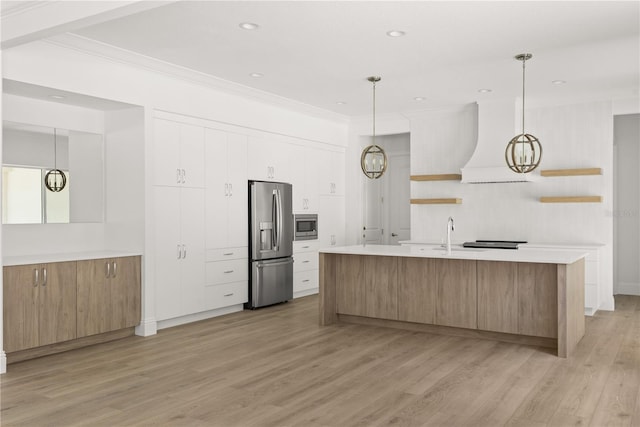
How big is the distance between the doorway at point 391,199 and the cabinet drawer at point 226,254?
2893 mm

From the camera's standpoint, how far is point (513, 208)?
23.6 feet

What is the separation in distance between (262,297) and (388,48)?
3.40 metres

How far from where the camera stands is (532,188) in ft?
23.3

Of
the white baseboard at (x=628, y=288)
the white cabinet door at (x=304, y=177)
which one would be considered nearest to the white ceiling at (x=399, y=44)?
the white cabinet door at (x=304, y=177)

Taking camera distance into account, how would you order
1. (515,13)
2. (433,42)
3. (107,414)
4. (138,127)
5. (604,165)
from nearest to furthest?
(107,414) → (515,13) → (433,42) → (138,127) → (604,165)

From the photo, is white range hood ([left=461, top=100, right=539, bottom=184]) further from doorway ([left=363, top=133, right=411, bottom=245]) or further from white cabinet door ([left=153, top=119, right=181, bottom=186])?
white cabinet door ([left=153, top=119, right=181, bottom=186])

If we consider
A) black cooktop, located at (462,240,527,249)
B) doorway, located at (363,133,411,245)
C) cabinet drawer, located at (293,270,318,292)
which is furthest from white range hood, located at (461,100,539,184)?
cabinet drawer, located at (293,270,318,292)

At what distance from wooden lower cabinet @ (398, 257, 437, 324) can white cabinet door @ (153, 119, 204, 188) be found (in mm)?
2405

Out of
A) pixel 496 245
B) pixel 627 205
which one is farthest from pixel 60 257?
pixel 627 205

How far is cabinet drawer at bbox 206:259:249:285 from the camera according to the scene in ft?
20.1

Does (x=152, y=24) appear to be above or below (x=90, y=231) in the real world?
above

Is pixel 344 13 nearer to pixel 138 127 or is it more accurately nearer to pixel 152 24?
pixel 152 24

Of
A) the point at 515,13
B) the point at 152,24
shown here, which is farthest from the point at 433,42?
the point at 152,24

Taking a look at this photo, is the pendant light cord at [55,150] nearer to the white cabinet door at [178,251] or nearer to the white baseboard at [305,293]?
the white cabinet door at [178,251]
